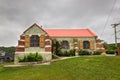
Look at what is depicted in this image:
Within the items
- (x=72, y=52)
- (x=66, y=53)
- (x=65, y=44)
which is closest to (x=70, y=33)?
(x=65, y=44)

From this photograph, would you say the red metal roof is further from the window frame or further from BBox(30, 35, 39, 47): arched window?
BBox(30, 35, 39, 47): arched window

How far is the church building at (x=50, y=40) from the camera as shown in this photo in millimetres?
38875

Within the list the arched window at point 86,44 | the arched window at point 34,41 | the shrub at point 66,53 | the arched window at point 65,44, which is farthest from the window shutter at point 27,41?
the arched window at point 86,44

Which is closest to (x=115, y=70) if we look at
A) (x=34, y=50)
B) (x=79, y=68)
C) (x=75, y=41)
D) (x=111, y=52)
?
(x=79, y=68)

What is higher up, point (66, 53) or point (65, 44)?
point (65, 44)

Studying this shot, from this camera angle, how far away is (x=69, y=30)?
165 ft

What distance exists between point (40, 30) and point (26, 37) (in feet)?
10.1

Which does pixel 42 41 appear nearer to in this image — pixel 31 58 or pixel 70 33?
pixel 31 58

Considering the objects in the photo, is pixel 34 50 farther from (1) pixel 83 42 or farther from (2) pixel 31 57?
(1) pixel 83 42

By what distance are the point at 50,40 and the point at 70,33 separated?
7.67 meters

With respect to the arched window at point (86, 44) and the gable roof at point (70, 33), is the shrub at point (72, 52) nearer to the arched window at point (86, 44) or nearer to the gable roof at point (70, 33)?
the arched window at point (86, 44)

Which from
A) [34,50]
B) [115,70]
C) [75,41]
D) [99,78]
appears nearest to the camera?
[99,78]

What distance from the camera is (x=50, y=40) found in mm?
41688

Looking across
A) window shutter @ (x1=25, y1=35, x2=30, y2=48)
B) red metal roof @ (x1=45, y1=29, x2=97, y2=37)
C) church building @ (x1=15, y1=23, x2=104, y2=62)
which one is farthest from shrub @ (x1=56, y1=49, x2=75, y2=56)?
window shutter @ (x1=25, y1=35, x2=30, y2=48)
